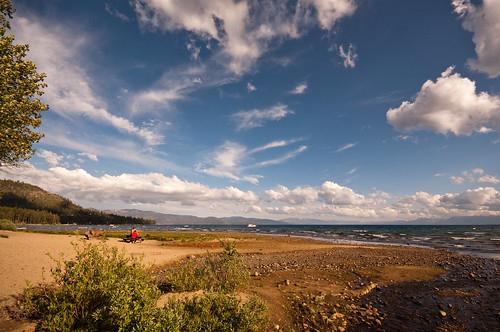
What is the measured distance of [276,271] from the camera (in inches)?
876

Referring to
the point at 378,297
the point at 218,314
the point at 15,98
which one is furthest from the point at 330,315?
the point at 15,98

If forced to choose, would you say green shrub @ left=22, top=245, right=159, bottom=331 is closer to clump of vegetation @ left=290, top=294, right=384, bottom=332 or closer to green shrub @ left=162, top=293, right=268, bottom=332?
green shrub @ left=162, top=293, right=268, bottom=332

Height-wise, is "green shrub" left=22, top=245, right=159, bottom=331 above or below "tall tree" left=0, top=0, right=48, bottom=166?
below

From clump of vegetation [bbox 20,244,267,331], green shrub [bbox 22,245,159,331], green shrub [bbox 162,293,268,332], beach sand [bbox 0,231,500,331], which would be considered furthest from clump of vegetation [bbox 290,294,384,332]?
green shrub [bbox 22,245,159,331]

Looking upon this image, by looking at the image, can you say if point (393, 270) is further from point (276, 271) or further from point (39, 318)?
point (39, 318)

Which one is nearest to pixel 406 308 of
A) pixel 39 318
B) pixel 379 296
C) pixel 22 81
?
pixel 379 296

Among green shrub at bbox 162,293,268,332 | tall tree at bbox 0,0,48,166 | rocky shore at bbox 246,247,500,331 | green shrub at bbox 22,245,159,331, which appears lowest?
rocky shore at bbox 246,247,500,331

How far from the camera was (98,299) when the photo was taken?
7934 millimetres

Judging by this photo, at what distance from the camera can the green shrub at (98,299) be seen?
22.7 ft

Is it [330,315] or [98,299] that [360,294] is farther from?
[98,299]

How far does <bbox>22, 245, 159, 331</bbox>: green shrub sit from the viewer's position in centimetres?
692

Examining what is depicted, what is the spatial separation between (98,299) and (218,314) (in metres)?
3.43

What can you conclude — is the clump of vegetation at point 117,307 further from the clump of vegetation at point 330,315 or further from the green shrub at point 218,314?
the clump of vegetation at point 330,315

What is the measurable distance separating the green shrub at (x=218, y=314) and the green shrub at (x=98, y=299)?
0.86 metres
